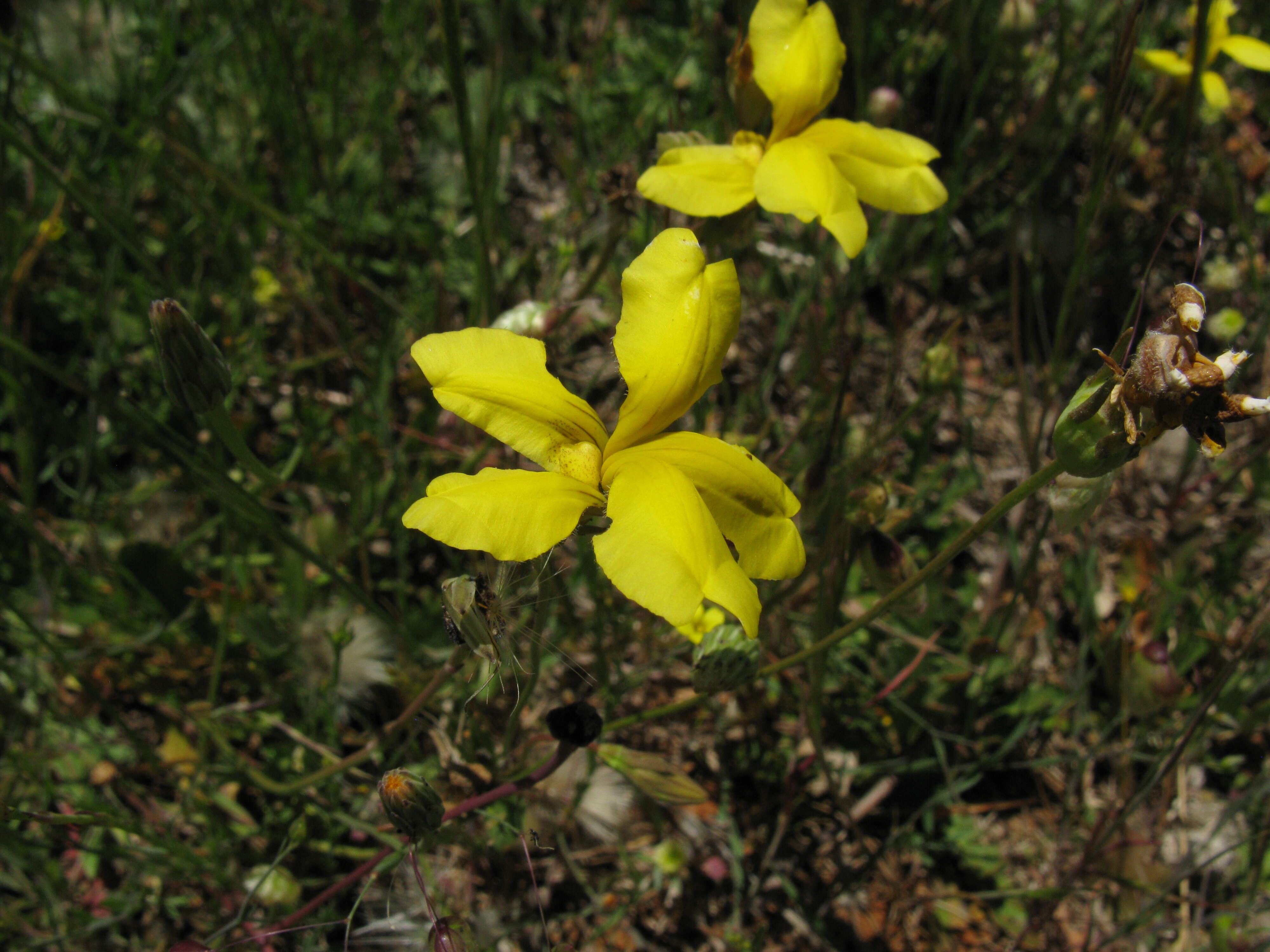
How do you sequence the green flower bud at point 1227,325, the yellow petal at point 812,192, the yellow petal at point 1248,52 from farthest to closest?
the green flower bud at point 1227,325, the yellow petal at point 1248,52, the yellow petal at point 812,192

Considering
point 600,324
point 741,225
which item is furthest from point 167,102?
point 741,225

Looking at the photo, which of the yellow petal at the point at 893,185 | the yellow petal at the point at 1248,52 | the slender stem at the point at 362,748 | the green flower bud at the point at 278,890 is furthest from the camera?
the yellow petal at the point at 1248,52

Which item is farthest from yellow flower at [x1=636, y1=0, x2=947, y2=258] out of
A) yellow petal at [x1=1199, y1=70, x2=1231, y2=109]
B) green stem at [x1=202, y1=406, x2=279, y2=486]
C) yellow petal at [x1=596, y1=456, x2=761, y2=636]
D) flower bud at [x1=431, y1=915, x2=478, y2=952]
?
flower bud at [x1=431, y1=915, x2=478, y2=952]

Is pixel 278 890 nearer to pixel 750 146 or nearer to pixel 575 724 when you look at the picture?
pixel 575 724

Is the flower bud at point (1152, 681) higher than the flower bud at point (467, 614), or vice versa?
the flower bud at point (467, 614)

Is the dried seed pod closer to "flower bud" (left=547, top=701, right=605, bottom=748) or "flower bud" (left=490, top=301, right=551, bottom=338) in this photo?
"flower bud" (left=547, top=701, right=605, bottom=748)

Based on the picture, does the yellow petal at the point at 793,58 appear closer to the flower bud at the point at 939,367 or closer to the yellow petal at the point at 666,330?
the yellow petal at the point at 666,330

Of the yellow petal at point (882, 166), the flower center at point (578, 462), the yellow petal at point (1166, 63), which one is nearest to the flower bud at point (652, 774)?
the flower center at point (578, 462)
